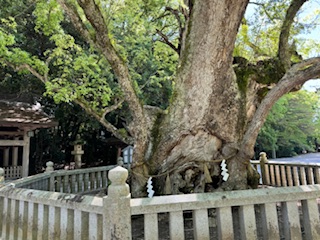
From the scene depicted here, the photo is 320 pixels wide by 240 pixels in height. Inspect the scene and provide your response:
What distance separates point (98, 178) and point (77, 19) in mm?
4054

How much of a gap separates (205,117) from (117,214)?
Result: 2659mm

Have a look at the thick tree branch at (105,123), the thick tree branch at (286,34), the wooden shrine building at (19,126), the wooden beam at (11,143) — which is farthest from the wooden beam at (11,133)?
the thick tree branch at (286,34)

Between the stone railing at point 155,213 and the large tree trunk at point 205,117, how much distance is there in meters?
1.91

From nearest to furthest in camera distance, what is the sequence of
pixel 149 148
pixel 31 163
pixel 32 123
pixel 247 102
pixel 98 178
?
pixel 149 148, pixel 247 102, pixel 98 178, pixel 32 123, pixel 31 163

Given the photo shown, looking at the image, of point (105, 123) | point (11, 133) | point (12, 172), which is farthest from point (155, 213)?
point (11, 133)

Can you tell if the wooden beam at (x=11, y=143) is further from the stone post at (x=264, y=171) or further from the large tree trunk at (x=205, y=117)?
the stone post at (x=264, y=171)

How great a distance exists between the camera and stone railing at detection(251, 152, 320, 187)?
582cm

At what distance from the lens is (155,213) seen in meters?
2.19

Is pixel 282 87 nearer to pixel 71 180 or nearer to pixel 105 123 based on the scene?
pixel 105 123

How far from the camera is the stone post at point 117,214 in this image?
2070 millimetres

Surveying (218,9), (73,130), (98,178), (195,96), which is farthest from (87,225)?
(73,130)

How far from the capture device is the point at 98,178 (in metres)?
6.47

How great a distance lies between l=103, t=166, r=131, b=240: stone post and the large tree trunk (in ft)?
6.99

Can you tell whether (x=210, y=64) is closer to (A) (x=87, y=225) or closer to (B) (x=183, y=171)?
(B) (x=183, y=171)
